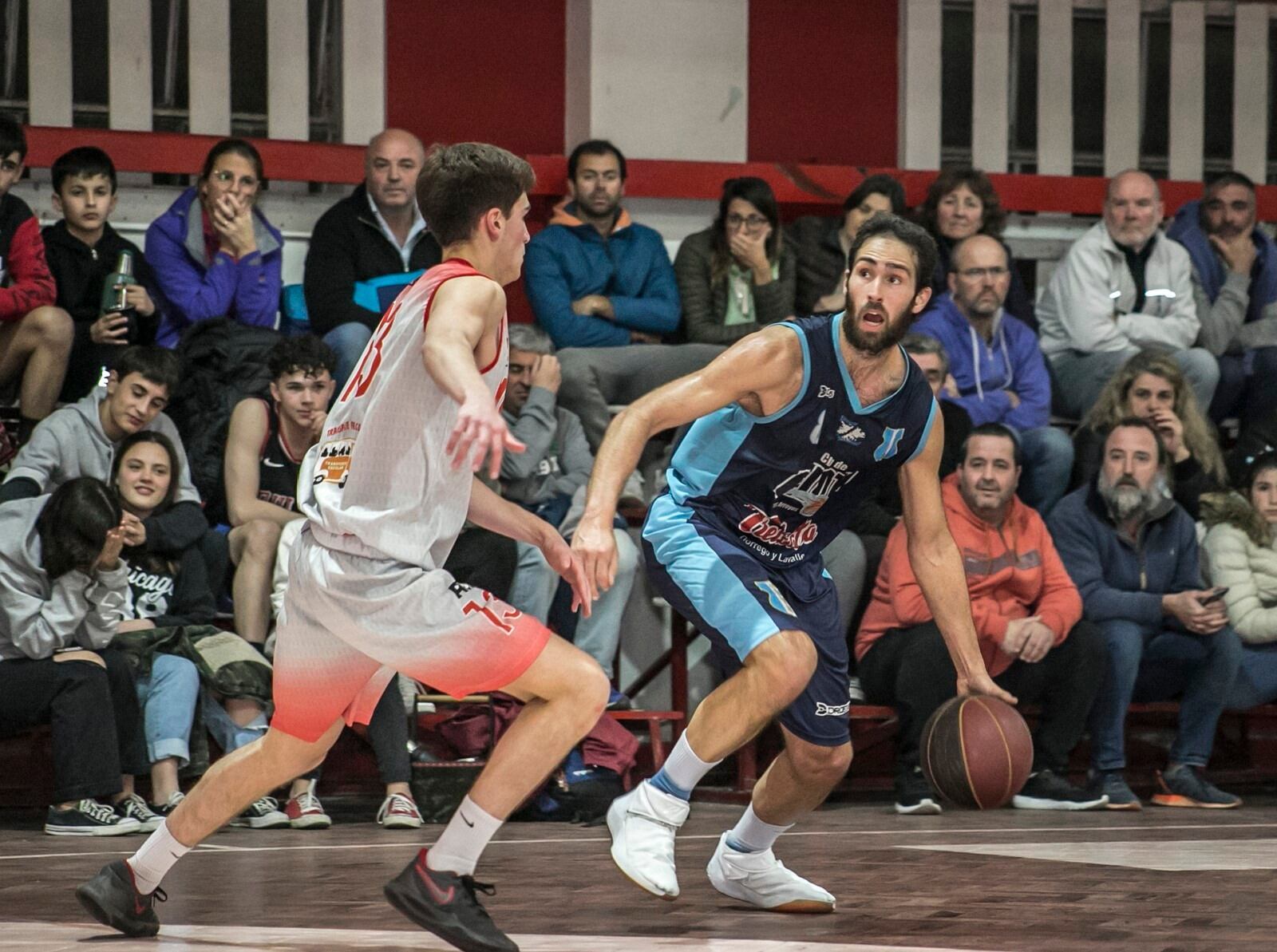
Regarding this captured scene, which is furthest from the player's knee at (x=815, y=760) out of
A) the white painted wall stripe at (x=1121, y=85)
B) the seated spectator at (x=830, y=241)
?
the white painted wall stripe at (x=1121, y=85)

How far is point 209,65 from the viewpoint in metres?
9.34

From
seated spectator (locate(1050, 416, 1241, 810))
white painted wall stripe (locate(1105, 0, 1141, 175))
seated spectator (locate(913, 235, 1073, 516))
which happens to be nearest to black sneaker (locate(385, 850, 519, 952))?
seated spectator (locate(1050, 416, 1241, 810))

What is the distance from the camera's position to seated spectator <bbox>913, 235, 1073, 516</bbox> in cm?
838

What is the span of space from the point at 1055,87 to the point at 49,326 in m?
5.89

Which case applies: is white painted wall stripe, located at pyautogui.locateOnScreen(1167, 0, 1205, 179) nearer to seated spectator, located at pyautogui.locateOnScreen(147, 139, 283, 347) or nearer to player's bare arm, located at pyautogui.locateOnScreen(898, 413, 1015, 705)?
seated spectator, located at pyautogui.locateOnScreen(147, 139, 283, 347)

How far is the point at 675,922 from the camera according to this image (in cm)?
422

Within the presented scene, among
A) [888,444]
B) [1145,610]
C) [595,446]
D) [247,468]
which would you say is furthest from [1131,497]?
[247,468]

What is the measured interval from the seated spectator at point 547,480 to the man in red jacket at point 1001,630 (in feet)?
3.40

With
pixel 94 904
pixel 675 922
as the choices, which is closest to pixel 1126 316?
pixel 675 922

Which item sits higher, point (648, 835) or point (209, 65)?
point (209, 65)

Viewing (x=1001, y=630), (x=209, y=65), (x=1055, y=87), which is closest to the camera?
(x=1001, y=630)

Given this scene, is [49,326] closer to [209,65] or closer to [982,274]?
[209,65]

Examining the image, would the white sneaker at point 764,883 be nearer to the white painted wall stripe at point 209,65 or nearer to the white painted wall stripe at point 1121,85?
the white painted wall stripe at point 209,65

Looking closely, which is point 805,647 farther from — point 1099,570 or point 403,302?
point 1099,570
